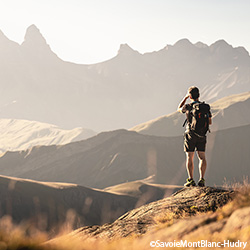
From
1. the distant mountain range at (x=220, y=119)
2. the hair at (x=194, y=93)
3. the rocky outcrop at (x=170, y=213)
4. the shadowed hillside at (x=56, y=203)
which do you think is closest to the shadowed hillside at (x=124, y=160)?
the distant mountain range at (x=220, y=119)

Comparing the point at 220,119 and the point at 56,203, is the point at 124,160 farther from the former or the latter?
the point at 56,203

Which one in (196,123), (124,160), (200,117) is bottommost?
(124,160)

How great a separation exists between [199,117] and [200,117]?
0.02m

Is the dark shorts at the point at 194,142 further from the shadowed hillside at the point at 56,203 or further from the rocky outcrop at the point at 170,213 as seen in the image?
the shadowed hillside at the point at 56,203

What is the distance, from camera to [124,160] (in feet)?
324

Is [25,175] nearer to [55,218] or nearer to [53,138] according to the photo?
[55,218]

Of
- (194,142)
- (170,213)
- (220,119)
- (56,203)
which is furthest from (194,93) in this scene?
(220,119)

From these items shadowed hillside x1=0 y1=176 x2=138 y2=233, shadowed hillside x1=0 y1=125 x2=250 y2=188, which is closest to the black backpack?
shadowed hillside x1=0 y1=176 x2=138 y2=233

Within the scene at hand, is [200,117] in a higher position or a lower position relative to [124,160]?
higher

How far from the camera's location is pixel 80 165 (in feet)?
326

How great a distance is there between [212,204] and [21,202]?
41.8 m

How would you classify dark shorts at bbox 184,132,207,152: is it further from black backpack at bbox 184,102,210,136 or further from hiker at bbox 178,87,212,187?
black backpack at bbox 184,102,210,136

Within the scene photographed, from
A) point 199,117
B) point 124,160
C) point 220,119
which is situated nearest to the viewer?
point 199,117

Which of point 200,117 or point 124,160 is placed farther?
point 124,160
